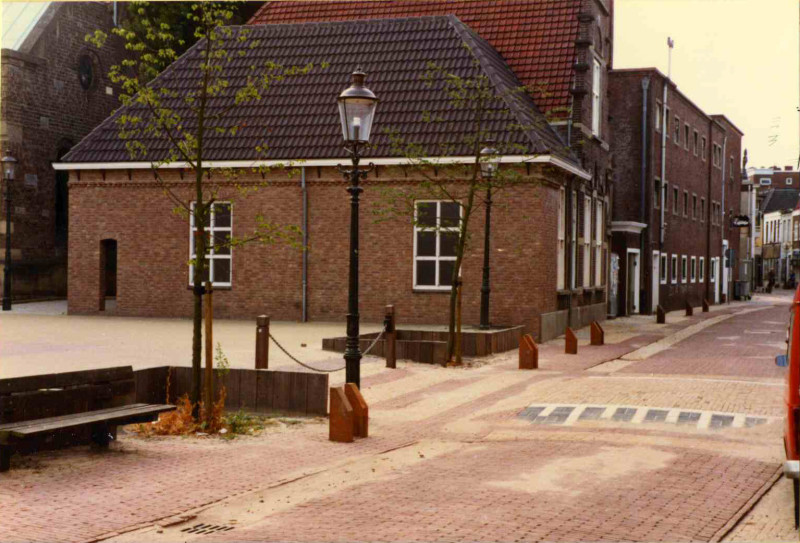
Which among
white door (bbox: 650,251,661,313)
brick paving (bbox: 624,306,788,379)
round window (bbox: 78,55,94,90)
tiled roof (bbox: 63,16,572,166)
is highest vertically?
round window (bbox: 78,55,94,90)

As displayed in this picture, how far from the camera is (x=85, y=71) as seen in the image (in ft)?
129

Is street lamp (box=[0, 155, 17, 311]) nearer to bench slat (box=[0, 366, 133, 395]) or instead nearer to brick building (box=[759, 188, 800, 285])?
bench slat (box=[0, 366, 133, 395])

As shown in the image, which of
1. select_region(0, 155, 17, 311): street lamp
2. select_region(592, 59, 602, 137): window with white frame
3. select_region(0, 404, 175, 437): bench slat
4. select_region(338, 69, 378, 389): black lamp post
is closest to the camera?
select_region(0, 404, 175, 437): bench slat

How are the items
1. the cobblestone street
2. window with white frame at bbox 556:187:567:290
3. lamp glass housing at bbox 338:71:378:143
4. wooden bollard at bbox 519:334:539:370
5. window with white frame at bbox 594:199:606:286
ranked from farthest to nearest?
1. window with white frame at bbox 594:199:606:286
2. window with white frame at bbox 556:187:567:290
3. wooden bollard at bbox 519:334:539:370
4. lamp glass housing at bbox 338:71:378:143
5. the cobblestone street

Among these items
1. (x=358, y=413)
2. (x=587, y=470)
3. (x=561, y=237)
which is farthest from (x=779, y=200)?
(x=587, y=470)

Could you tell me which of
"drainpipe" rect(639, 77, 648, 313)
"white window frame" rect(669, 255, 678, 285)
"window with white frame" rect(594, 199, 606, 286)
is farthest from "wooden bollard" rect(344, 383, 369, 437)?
"white window frame" rect(669, 255, 678, 285)

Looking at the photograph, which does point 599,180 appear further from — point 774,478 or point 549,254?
point 774,478

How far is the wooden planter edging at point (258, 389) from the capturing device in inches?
509

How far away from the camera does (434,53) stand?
99.3 feet

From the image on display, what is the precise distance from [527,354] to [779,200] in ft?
335

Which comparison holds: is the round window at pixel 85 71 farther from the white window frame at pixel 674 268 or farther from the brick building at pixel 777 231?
the brick building at pixel 777 231

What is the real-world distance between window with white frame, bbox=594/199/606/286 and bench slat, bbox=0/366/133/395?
2572 cm

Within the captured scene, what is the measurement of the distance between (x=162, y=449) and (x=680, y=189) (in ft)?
135

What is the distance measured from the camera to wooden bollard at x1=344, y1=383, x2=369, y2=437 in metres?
11.8
